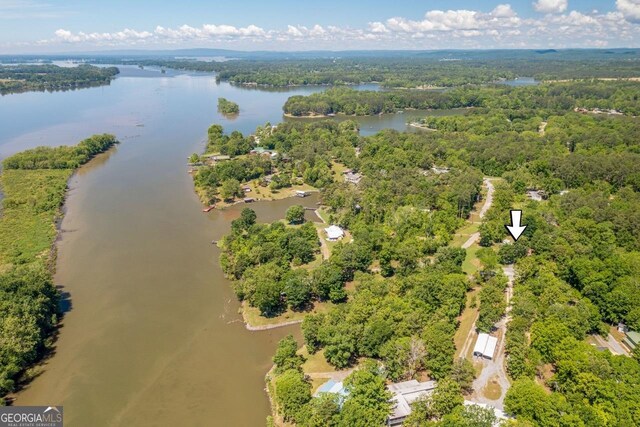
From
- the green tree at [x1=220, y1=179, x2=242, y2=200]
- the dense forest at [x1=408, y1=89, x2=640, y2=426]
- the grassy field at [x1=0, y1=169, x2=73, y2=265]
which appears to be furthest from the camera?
the green tree at [x1=220, y1=179, x2=242, y2=200]

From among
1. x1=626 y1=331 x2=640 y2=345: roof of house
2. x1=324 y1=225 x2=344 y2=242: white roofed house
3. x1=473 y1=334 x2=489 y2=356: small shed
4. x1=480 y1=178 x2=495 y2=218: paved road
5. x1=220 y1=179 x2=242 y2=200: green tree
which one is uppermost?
x1=220 y1=179 x2=242 y2=200: green tree

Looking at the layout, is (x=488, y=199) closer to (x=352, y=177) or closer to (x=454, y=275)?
(x=352, y=177)

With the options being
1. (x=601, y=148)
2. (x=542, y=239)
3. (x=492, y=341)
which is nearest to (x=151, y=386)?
(x=492, y=341)

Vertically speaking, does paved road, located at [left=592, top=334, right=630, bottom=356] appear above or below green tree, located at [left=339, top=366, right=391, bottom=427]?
below

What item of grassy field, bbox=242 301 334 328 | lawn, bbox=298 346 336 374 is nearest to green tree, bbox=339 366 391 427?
lawn, bbox=298 346 336 374

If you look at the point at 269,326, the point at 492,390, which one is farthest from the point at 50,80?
the point at 492,390

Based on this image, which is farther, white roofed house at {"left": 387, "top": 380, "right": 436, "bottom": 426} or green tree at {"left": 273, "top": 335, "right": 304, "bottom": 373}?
green tree at {"left": 273, "top": 335, "right": 304, "bottom": 373}

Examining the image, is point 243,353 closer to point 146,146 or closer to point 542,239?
point 542,239

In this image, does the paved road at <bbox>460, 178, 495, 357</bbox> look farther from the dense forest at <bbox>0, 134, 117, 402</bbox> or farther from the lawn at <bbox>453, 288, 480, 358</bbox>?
the dense forest at <bbox>0, 134, 117, 402</bbox>

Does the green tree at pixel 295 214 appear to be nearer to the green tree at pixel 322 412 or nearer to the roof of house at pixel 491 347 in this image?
the roof of house at pixel 491 347
